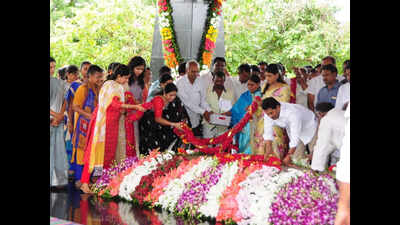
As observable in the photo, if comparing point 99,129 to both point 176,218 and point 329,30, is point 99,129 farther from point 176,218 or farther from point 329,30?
point 329,30

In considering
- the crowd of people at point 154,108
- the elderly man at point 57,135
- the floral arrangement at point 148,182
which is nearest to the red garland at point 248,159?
the crowd of people at point 154,108

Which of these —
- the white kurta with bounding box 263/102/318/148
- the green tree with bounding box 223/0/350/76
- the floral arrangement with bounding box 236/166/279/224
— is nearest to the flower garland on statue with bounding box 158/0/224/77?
the white kurta with bounding box 263/102/318/148

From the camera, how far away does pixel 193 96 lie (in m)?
7.64

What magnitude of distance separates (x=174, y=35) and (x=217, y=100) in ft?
5.97

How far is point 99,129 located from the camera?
22.2 feet

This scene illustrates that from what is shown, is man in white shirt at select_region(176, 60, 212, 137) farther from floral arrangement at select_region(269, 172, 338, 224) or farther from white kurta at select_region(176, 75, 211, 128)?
floral arrangement at select_region(269, 172, 338, 224)

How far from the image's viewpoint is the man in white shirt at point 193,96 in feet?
24.9

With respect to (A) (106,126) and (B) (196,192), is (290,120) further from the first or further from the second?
(A) (106,126)

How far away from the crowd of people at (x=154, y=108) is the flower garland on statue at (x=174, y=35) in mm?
1088

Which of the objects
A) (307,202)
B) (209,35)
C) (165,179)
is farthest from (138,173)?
(209,35)

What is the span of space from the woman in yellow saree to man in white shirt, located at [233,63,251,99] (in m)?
1.24

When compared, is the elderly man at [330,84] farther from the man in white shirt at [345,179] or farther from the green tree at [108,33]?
the green tree at [108,33]

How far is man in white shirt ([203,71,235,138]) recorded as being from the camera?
7.67 m

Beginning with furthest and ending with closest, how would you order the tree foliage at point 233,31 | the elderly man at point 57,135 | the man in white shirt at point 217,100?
the tree foliage at point 233,31, the man in white shirt at point 217,100, the elderly man at point 57,135
